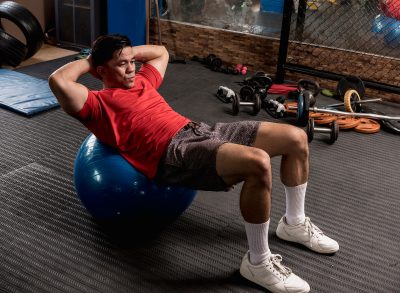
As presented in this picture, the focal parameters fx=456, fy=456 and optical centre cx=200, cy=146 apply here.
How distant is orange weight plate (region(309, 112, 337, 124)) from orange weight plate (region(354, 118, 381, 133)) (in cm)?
19

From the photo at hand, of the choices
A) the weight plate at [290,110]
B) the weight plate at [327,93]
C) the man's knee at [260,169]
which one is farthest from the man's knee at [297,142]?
the weight plate at [327,93]

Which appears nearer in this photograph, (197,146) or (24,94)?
(197,146)

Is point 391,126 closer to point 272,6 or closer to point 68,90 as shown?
point 272,6

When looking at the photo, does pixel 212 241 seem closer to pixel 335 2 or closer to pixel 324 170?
pixel 324 170

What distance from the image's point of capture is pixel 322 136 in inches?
128

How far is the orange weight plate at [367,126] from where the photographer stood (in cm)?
334

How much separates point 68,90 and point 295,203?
3.43 ft

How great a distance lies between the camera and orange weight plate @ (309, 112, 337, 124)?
11.0ft

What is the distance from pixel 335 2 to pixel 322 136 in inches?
60.4

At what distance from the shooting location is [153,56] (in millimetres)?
2172

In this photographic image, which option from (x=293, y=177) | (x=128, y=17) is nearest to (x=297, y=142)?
(x=293, y=177)

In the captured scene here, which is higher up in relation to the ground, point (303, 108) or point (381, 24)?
point (381, 24)

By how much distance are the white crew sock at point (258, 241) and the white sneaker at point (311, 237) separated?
306 millimetres

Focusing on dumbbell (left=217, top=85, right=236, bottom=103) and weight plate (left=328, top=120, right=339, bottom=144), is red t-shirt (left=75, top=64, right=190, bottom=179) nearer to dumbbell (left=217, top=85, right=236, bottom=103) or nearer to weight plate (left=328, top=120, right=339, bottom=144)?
weight plate (left=328, top=120, right=339, bottom=144)
